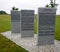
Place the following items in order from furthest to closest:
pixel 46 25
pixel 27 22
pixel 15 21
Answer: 1. pixel 15 21
2. pixel 27 22
3. pixel 46 25

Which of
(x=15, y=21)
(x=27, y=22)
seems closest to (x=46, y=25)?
(x=27, y=22)

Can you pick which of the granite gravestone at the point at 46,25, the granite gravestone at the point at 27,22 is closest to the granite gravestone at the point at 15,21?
the granite gravestone at the point at 27,22

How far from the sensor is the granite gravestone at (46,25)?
13.9 meters

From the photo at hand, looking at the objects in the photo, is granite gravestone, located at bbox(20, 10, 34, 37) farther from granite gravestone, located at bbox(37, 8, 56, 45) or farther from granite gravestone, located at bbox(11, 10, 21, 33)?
granite gravestone, located at bbox(37, 8, 56, 45)

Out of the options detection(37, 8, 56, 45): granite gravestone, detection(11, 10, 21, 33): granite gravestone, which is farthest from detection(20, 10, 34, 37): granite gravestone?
detection(37, 8, 56, 45): granite gravestone

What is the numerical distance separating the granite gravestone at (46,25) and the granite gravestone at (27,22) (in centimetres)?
350

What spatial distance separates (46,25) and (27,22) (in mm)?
3745

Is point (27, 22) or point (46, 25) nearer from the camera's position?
point (46, 25)

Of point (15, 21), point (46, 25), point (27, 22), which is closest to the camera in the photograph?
point (46, 25)

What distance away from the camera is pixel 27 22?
17547 mm

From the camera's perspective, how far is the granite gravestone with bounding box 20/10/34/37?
56.9 feet

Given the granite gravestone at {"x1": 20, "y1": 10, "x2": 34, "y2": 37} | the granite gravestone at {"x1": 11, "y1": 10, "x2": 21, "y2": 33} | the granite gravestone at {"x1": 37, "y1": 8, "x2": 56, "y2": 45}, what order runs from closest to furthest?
the granite gravestone at {"x1": 37, "y1": 8, "x2": 56, "y2": 45}, the granite gravestone at {"x1": 20, "y1": 10, "x2": 34, "y2": 37}, the granite gravestone at {"x1": 11, "y1": 10, "x2": 21, "y2": 33}

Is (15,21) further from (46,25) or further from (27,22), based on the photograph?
(46,25)

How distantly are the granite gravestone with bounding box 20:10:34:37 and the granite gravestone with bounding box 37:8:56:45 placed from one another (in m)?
3.50
